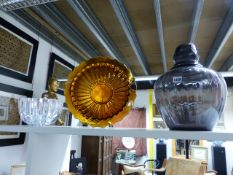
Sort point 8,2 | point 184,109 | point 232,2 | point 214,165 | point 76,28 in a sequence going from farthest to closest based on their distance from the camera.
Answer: point 214,165
point 76,28
point 232,2
point 8,2
point 184,109

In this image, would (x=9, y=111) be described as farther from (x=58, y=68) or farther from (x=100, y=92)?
(x=100, y=92)

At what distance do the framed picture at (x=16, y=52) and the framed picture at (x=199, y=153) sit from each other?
4.32 metres

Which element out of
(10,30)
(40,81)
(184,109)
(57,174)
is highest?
(10,30)

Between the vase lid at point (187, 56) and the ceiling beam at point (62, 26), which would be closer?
the vase lid at point (187, 56)

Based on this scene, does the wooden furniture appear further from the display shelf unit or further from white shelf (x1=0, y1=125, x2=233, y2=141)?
white shelf (x1=0, y1=125, x2=233, y2=141)

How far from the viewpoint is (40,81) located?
2529 millimetres

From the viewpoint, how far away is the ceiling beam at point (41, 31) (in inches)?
79.4

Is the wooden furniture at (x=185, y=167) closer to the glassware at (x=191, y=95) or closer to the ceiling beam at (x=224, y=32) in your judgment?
the ceiling beam at (x=224, y=32)

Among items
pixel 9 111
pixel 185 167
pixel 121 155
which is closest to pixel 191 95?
pixel 9 111

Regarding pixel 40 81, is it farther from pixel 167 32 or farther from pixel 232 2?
pixel 232 2

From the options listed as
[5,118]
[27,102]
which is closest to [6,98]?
[5,118]

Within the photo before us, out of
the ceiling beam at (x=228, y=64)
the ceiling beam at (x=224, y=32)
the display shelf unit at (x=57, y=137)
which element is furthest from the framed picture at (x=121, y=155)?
the display shelf unit at (x=57, y=137)

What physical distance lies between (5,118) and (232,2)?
2.32 metres

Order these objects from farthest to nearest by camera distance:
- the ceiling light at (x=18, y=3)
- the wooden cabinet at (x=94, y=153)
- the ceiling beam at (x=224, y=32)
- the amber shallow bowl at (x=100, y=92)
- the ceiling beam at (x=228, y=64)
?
the wooden cabinet at (x=94, y=153)
the ceiling beam at (x=228, y=64)
the ceiling beam at (x=224, y=32)
the ceiling light at (x=18, y=3)
the amber shallow bowl at (x=100, y=92)
